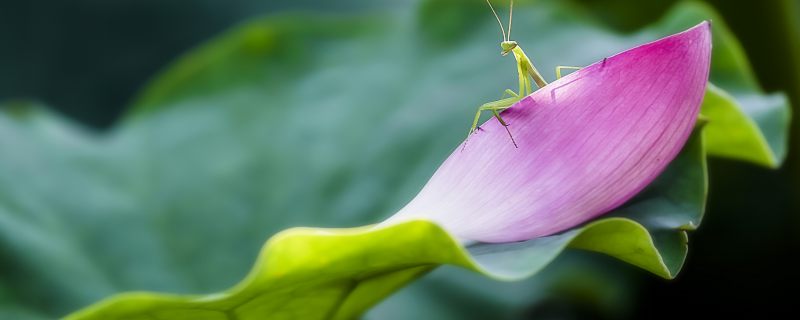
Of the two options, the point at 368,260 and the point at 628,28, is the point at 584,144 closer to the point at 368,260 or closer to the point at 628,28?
the point at 368,260

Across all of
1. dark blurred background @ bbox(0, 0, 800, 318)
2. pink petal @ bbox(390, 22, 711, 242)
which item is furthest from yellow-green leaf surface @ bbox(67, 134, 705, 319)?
dark blurred background @ bbox(0, 0, 800, 318)

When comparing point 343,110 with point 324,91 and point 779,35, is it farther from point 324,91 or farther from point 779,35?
point 779,35

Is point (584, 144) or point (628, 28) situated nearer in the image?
point (584, 144)

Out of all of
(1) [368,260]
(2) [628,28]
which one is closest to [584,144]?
(1) [368,260]

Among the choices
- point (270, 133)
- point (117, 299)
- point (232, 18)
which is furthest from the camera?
point (232, 18)

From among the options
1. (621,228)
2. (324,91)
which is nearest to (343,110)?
(324,91)

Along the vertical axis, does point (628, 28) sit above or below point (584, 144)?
above
